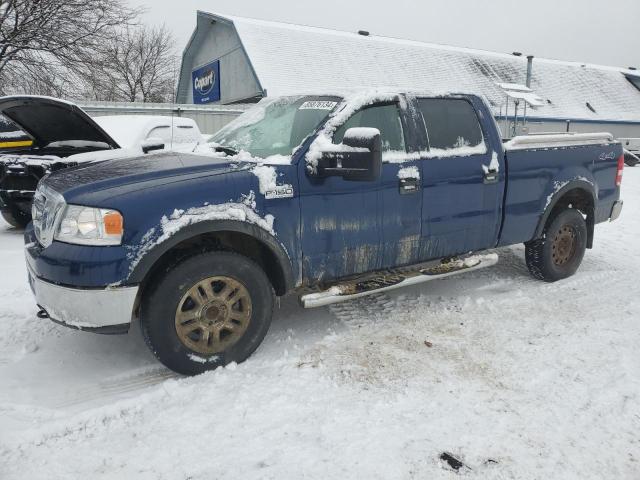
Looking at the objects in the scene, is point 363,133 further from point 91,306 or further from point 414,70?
point 414,70

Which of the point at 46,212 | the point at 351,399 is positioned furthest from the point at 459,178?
the point at 46,212

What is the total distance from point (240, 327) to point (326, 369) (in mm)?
620

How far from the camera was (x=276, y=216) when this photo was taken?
3.16 metres

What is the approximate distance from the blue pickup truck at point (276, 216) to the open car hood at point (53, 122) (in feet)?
11.0

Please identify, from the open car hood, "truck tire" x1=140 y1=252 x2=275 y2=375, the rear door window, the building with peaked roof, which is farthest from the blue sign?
"truck tire" x1=140 y1=252 x2=275 y2=375

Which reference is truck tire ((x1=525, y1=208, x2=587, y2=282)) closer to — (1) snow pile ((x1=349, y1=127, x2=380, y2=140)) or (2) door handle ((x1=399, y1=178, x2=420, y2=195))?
(2) door handle ((x1=399, y1=178, x2=420, y2=195))

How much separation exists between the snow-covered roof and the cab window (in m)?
14.0

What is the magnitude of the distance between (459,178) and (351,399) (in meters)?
2.06

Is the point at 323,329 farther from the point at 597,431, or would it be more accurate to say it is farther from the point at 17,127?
the point at 17,127

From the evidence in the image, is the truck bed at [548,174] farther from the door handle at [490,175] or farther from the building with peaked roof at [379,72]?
the building with peaked roof at [379,72]

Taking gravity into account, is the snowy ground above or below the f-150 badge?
below

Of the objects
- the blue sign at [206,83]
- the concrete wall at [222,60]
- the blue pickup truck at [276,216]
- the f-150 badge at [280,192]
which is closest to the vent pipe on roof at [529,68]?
the concrete wall at [222,60]

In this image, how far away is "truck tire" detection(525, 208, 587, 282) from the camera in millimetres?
4840

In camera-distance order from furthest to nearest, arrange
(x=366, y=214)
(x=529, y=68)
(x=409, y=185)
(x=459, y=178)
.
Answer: (x=529, y=68) → (x=459, y=178) → (x=409, y=185) → (x=366, y=214)
